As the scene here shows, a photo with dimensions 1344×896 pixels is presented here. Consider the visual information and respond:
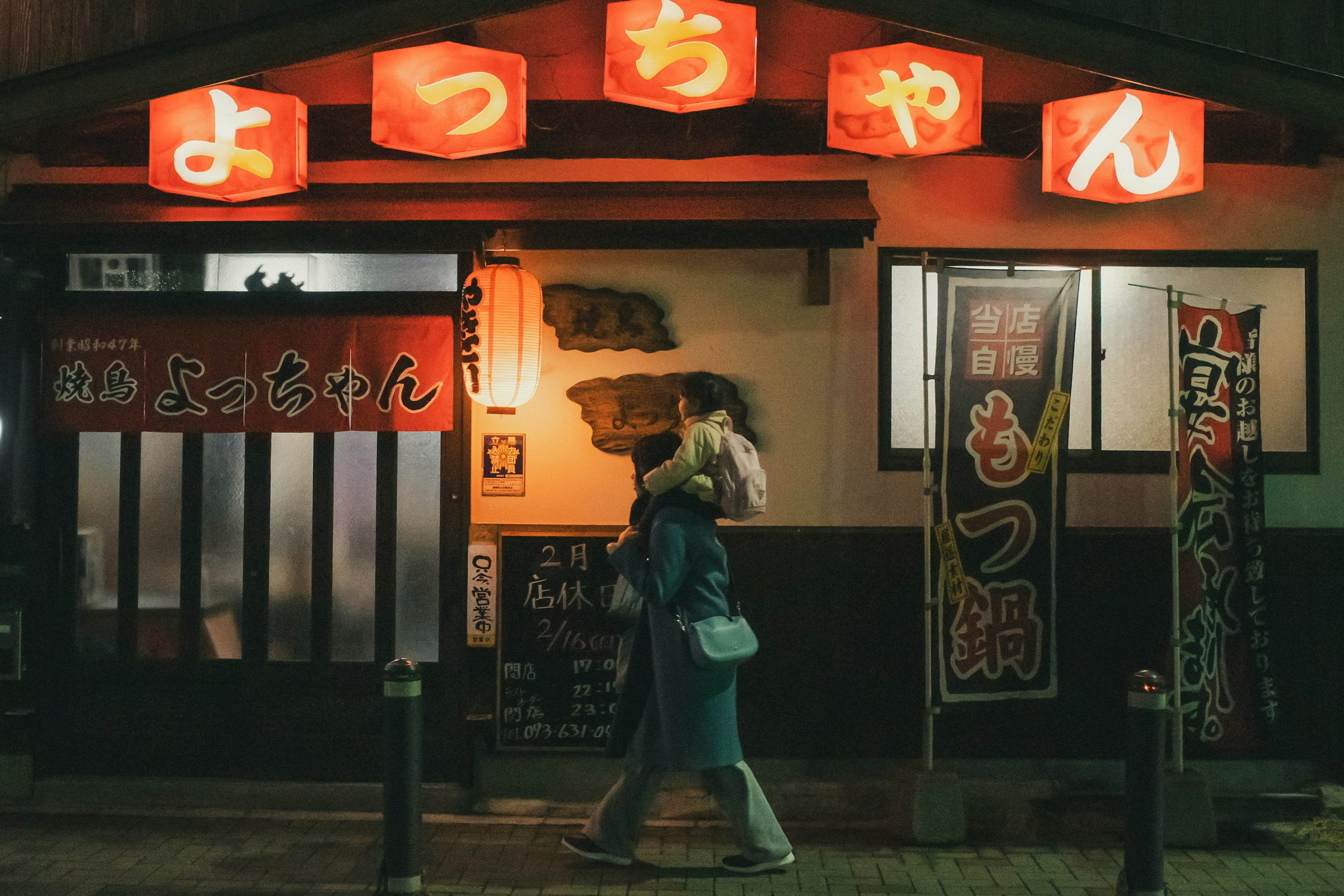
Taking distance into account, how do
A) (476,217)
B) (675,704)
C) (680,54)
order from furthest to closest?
(476,217) → (680,54) → (675,704)

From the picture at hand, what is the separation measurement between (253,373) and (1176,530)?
250 inches

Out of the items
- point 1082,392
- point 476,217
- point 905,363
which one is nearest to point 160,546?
point 476,217

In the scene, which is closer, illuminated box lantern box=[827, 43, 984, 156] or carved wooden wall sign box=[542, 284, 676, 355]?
illuminated box lantern box=[827, 43, 984, 156]

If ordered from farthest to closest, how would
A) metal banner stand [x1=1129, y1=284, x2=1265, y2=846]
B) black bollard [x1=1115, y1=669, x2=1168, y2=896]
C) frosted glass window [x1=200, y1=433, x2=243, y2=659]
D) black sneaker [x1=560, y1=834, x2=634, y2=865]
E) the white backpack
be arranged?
1. frosted glass window [x1=200, y1=433, x2=243, y2=659]
2. metal banner stand [x1=1129, y1=284, x2=1265, y2=846]
3. black sneaker [x1=560, y1=834, x2=634, y2=865]
4. the white backpack
5. black bollard [x1=1115, y1=669, x2=1168, y2=896]

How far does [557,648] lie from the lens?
7.54m

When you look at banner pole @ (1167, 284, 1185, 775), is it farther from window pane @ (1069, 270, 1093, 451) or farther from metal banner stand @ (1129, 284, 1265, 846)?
window pane @ (1069, 270, 1093, 451)

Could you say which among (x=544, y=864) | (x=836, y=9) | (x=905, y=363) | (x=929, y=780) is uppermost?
(x=836, y=9)

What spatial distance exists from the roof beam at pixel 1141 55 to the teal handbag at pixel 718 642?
367 centimetres

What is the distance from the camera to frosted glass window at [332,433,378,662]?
25.4 feet

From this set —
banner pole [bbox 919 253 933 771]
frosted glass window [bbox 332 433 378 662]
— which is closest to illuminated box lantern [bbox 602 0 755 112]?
banner pole [bbox 919 253 933 771]

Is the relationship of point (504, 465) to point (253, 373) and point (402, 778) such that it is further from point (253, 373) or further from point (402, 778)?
point (402, 778)

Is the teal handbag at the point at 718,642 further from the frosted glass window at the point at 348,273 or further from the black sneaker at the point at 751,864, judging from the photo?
the frosted glass window at the point at 348,273

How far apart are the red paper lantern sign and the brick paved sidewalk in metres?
4.25

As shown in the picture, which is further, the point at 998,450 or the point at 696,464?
the point at 998,450
